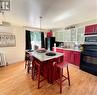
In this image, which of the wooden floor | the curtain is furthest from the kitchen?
the curtain

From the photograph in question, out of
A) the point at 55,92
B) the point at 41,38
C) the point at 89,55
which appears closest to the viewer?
the point at 55,92

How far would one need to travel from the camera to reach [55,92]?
231 cm

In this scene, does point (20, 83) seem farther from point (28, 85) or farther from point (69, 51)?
point (69, 51)

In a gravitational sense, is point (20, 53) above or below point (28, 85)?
above

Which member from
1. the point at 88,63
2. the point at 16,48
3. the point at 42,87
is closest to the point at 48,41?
the point at 16,48

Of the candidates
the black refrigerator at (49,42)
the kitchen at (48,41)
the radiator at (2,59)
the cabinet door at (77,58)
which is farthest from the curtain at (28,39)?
the cabinet door at (77,58)

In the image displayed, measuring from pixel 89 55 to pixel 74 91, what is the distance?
5.67ft

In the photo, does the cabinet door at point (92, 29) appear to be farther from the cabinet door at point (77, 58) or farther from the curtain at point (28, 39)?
the curtain at point (28, 39)

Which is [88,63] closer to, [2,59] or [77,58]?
[77,58]

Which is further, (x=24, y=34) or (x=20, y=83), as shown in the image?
(x=24, y=34)

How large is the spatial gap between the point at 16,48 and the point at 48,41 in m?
2.24

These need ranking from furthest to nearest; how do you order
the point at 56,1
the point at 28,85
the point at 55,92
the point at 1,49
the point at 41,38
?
1. the point at 41,38
2. the point at 1,49
3. the point at 28,85
4. the point at 55,92
5. the point at 56,1

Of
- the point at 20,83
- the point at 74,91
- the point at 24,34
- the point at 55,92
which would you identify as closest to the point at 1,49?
the point at 24,34

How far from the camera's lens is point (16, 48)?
5.04 metres
